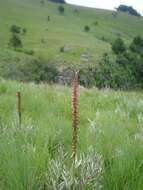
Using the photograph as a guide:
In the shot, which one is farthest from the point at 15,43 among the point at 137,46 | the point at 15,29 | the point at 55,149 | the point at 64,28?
the point at 55,149

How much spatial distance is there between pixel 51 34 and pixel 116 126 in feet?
391

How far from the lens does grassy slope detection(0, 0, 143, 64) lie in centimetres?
10581

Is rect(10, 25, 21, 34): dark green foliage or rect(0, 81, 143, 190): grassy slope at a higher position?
rect(0, 81, 143, 190): grassy slope

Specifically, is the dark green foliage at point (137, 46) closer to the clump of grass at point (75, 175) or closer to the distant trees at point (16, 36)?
the distant trees at point (16, 36)

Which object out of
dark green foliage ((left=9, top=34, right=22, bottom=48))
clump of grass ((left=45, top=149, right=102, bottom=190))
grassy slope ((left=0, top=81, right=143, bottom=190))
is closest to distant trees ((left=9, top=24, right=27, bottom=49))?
dark green foliage ((left=9, top=34, right=22, bottom=48))

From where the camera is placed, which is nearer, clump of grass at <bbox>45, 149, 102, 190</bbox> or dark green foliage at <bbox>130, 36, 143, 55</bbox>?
clump of grass at <bbox>45, 149, 102, 190</bbox>

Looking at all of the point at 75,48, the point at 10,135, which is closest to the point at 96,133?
the point at 10,135

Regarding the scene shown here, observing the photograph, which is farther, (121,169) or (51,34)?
(51,34)

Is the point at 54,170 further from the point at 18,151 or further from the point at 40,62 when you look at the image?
the point at 40,62

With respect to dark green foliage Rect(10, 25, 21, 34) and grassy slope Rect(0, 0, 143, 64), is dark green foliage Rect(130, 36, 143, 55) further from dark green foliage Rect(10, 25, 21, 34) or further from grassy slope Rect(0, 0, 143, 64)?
dark green foliage Rect(10, 25, 21, 34)

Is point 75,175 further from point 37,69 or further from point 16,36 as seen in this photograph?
point 16,36

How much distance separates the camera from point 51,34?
12338 cm

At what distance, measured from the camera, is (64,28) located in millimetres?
136250

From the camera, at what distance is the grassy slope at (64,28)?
106 meters
